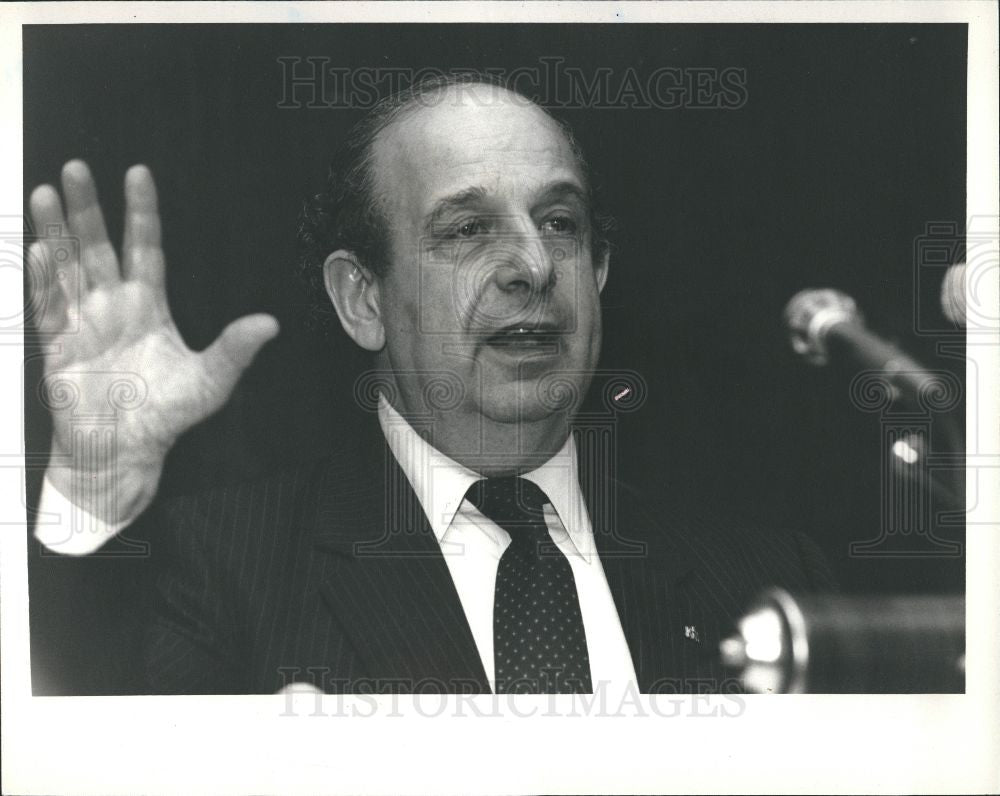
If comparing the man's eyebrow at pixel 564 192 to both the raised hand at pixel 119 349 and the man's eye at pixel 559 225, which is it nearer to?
the man's eye at pixel 559 225

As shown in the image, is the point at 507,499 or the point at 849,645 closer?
the point at 507,499

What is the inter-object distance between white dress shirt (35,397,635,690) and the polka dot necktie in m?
0.02

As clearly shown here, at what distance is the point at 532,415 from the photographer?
2480 mm

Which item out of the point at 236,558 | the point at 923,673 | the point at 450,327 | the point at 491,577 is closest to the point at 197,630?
the point at 236,558

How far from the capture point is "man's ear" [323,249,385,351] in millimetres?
2480

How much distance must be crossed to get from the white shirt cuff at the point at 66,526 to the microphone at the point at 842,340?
187cm

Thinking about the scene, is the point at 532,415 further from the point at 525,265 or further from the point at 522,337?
the point at 525,265

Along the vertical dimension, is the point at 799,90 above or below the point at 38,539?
above

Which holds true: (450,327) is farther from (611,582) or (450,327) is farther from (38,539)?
(38,539)

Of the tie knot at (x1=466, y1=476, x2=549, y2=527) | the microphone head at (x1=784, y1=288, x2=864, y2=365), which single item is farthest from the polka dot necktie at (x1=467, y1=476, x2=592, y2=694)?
the microphone head at (x1=784, y1=288, x2=864, y2=365)

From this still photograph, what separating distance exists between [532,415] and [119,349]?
1094mm

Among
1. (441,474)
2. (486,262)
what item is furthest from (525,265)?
(441,474)

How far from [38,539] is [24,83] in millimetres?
1203

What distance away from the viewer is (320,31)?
2.54 metres
